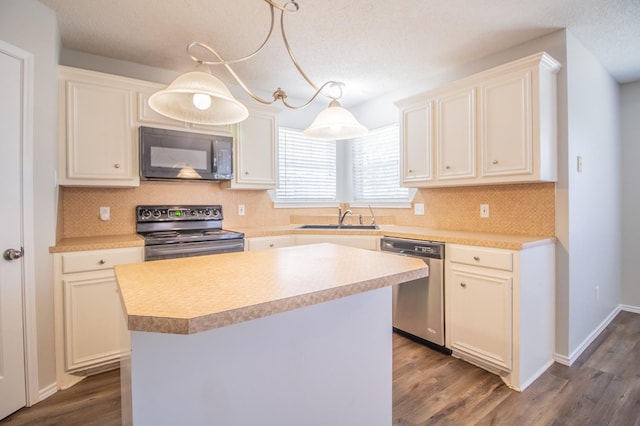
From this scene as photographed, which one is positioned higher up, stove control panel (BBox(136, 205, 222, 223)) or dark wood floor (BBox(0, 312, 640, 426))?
stove control panel (BBox(136, 205, 222, 223))

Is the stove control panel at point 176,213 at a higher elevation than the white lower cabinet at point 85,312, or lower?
higher

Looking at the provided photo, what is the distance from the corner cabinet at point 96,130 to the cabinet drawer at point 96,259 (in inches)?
22.4

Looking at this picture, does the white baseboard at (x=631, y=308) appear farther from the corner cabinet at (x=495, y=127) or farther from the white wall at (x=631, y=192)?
the corner cabinet at (x=495, y=127)

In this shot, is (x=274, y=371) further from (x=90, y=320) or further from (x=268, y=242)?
(x=268, y=242)

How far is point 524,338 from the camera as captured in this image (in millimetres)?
2074

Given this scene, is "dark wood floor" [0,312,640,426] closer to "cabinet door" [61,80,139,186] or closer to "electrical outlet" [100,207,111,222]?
"electrical outlet" [100,207,111,222]

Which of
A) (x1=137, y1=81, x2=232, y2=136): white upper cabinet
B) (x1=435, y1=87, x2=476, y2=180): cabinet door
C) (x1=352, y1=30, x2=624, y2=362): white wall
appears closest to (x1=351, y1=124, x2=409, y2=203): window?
(x1=352, y1=30, x2=624, y2=362): white wall

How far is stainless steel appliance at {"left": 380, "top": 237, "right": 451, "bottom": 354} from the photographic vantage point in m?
2.49

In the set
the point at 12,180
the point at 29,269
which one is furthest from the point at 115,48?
the point at 29,269

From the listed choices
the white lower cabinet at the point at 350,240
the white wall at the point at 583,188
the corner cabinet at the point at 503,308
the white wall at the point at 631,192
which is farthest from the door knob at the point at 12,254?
the white wall at the point at 631,192

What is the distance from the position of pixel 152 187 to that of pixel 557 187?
333 cm

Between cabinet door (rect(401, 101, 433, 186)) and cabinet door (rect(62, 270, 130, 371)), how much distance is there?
2589 mm

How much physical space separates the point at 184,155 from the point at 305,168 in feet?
5.27

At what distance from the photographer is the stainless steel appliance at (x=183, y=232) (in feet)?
7.88
